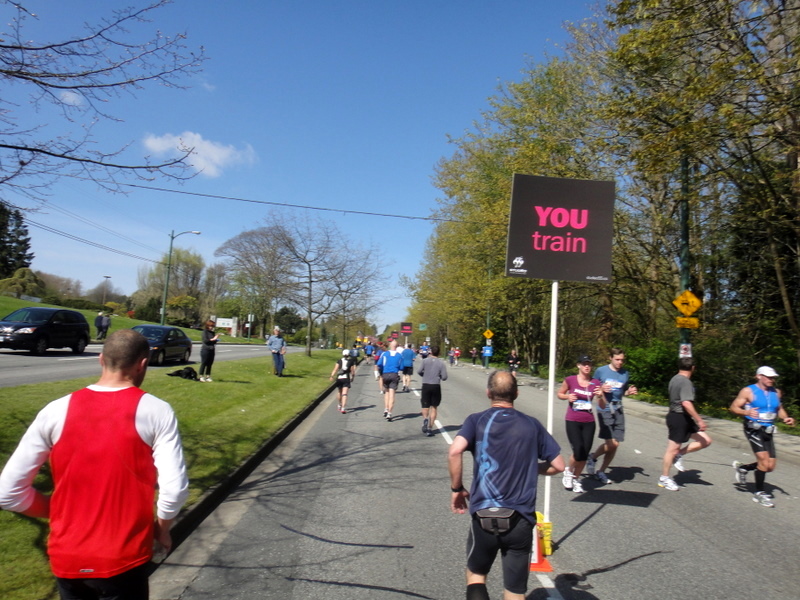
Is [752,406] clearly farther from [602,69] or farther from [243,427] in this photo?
[602,69]

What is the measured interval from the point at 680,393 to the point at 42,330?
71.3ft

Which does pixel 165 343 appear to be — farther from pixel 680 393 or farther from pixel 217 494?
pixel 680 393

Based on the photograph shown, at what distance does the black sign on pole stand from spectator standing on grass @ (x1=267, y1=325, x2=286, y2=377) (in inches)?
608

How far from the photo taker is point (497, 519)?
3.43 metres

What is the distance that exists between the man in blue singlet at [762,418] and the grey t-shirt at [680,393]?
0.54 m

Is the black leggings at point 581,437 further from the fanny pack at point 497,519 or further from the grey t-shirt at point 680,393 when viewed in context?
the fanny pack at point 497,519

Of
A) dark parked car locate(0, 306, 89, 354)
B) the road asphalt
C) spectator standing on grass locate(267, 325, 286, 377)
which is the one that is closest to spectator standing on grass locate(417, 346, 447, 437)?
the road asphalt

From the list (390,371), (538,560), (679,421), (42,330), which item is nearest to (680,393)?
(679,421)

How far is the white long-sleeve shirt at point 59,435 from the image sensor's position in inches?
101

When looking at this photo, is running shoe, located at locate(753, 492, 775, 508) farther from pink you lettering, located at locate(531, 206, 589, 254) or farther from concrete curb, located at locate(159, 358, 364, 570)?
concrete curb, located at locate(159, 358, 364, 570)

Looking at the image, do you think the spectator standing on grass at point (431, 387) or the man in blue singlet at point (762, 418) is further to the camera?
the spectator standing on grass at point (431, 387)

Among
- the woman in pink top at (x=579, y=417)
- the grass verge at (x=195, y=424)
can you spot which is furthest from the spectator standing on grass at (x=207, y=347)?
the woman in pink top at (x=579, y=417)

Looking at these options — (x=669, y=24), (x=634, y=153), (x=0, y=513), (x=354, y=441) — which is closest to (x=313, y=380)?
(x=354, y=441)

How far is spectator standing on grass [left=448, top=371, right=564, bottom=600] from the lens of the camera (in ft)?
11.3
